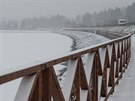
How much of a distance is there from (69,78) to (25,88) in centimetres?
97

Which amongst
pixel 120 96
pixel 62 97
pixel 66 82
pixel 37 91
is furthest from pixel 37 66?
pixel 120 96

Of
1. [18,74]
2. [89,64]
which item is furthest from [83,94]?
[18,74]

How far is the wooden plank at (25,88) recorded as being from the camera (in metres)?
2.17

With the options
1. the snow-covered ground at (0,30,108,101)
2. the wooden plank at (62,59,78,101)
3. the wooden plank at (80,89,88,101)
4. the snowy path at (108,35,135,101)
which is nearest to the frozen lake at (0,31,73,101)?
the snow-covered ground at (0,30,108,101)

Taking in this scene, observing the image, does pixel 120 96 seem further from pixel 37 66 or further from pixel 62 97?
pixel 37 66

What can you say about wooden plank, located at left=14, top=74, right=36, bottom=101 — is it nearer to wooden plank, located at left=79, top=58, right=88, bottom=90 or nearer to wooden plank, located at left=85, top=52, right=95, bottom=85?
wooden plank, located at left=79, top=58, right=88, bottom=90

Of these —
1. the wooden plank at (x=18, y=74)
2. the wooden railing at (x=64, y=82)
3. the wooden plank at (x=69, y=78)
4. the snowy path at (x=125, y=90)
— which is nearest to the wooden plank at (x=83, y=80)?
the wooden railing at (x=64, y=82)

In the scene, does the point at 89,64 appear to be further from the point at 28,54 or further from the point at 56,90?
the point at 28,54

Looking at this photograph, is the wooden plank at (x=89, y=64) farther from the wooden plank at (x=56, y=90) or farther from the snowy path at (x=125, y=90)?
the snowy path at (x=125, y=90)

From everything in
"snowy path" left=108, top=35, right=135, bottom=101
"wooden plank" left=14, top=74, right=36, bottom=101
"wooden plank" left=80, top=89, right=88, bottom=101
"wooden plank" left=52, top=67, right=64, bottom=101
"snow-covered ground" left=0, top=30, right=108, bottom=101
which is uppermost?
"wooden plank" left=14, top=74, right=36, bottom=101

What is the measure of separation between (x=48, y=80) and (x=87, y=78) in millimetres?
1491

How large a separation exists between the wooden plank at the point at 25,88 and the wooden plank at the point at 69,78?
0.82 metres

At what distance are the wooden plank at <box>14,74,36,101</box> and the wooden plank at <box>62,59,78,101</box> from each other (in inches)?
32.5

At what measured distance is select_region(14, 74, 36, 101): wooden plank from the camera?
7.12 feet
